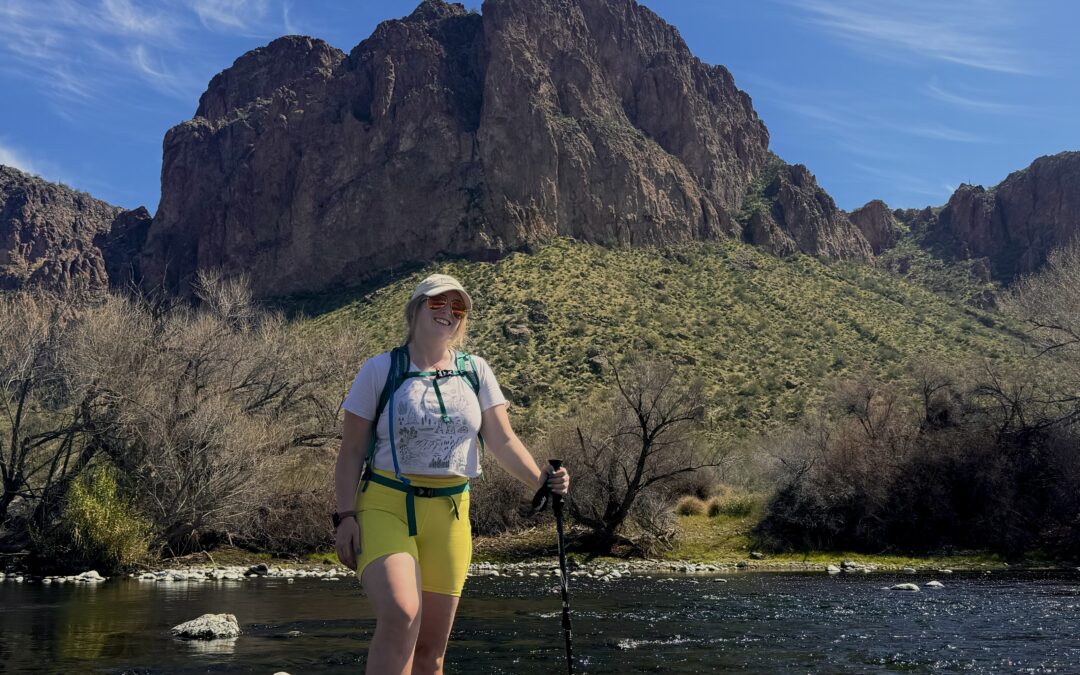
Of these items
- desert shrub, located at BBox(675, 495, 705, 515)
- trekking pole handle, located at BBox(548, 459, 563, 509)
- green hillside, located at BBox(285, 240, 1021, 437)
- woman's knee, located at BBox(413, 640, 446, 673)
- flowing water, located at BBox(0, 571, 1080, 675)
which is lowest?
flowing water, located at BBox(0, 571, 1080, 675)

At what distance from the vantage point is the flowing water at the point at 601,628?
414 inches

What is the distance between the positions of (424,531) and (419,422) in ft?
1.80

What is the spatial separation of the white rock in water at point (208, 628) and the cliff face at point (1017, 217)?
94139 mm

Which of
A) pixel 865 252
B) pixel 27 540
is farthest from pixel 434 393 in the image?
pixel 865 252

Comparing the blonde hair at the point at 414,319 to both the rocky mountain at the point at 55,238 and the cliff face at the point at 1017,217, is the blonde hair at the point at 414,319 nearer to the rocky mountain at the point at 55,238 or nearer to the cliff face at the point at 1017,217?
the cliff face at the point at 1017,217

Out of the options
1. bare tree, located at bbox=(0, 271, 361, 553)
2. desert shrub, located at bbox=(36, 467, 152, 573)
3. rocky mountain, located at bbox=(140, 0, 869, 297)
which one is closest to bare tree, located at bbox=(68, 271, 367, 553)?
bare tree, located at bbox=(0, 271, 361, 553)

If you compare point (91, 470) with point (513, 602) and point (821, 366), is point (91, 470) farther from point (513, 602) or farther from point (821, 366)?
point (821, 366)

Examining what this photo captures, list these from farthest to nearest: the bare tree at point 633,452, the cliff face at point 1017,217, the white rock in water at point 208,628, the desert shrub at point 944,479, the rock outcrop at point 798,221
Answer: the cliff face at point 1017,217 → the rock outcrop at point 798,221 → the bare tree at point 633,452 → the desert shrub at point 944,479 → the white rock in water at point 208,628

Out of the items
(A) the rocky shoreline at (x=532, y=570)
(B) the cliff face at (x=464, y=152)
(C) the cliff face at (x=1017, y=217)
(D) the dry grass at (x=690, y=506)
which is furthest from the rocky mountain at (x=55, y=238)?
(C) the cliff face at (x=1017, y=217)

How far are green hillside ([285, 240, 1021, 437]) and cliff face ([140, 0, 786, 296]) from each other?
6949 millimetres

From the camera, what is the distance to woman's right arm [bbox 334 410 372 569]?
14.9ft

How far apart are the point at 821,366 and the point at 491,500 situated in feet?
88.5

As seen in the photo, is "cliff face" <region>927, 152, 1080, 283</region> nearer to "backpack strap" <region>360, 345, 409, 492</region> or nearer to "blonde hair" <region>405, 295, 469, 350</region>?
"blonde hair" <region>405, 295, 469, 350</region>

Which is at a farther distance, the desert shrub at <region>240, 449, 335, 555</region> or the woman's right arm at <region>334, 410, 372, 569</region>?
the desert shrub at <region>240, 449, 335, 555</region>
